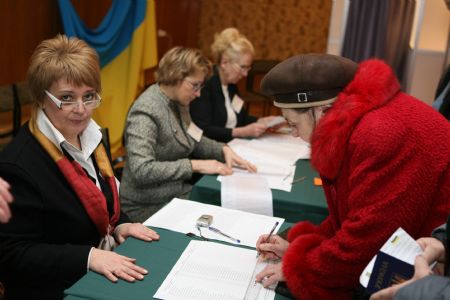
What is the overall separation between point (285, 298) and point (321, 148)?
0.42m

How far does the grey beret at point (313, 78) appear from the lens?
45.8 inches

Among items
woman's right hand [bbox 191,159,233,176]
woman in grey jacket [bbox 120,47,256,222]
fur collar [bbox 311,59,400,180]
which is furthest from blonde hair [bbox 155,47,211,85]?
fur collar [bbox 311,59,400,180]

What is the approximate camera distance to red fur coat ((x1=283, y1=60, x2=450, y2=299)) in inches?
41.1

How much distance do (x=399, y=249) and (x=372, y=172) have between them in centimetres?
18

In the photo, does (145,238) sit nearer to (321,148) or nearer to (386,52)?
(321,148)

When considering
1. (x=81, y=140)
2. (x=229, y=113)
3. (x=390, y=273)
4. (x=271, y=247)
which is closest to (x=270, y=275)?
(x=271, y=247)

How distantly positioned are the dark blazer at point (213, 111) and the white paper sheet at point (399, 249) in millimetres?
2095

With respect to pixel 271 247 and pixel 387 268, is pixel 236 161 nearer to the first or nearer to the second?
pixel 271 247

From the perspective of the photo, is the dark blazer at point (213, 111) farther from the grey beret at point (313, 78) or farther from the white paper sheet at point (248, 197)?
the grey beret at point (313, 78)

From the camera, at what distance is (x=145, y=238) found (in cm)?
147

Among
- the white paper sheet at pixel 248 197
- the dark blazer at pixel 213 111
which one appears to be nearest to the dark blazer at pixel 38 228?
the white paper sheet at pixel 248 197

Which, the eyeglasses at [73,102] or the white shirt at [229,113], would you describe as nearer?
the eyeglasses at [73,102]

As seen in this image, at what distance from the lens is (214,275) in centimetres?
127

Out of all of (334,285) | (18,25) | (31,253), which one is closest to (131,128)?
(31,253)
